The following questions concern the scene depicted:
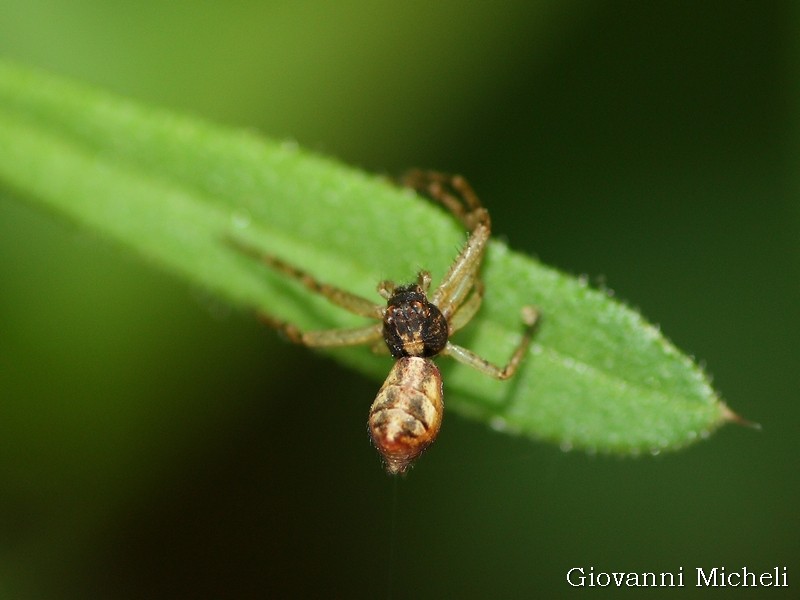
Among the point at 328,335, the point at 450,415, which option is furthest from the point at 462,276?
the point at 450,415

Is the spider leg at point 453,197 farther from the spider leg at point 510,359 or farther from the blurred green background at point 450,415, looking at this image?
the blurred green background at point 450,415

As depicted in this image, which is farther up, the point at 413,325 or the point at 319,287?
the point at 319,287

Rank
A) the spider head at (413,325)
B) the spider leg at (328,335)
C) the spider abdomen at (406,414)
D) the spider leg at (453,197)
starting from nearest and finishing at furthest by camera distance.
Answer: the spider abdomen at (406,414) → the spider head at (413,325) → the spider leg at (453,197) → the spider leg at (328,335)

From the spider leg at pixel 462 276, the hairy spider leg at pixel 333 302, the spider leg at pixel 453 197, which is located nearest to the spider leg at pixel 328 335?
the hairy spider leg at pixel 333 302

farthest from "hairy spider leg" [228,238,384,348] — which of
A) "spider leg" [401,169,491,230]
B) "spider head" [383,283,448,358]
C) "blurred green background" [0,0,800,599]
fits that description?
"blurred green background" [0,0,800,599]

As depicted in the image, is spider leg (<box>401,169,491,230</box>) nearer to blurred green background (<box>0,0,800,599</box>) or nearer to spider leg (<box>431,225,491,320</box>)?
spider leg (<box>431,225,491,320</box>)

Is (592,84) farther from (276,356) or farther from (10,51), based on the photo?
(10,51)

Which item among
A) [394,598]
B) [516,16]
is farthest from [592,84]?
[394,598]

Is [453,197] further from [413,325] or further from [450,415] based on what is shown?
[450,415]
